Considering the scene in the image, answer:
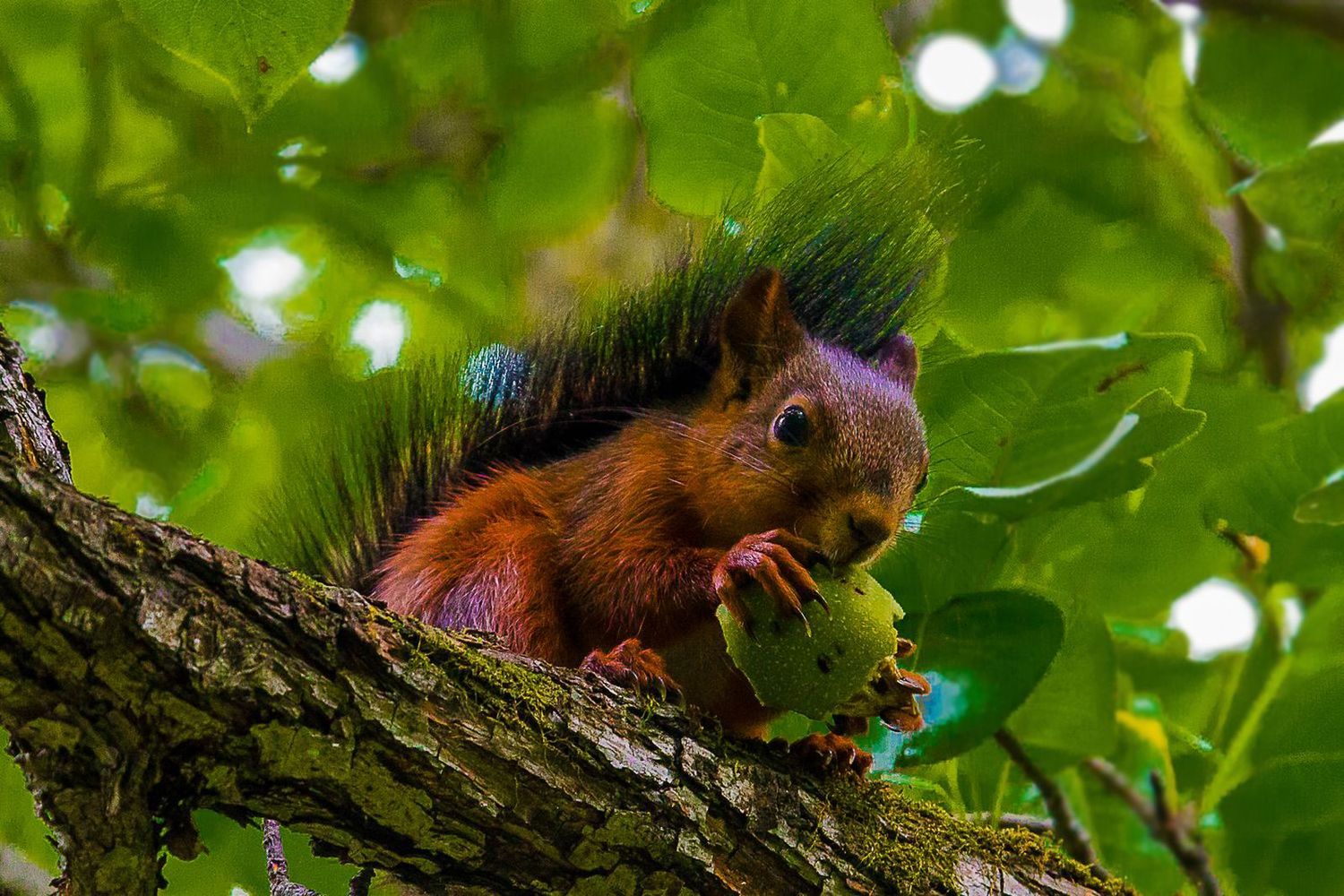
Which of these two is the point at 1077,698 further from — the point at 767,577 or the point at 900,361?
the point at 767,577

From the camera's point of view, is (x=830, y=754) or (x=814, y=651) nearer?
(x=814, y=651)

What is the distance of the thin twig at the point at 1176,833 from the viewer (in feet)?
8.20

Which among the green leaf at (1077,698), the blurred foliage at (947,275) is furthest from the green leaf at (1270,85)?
the green leaf at (1077,698)

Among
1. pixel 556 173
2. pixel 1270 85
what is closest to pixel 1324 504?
pixel 1270 85

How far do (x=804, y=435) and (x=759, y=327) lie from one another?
25 centimetres

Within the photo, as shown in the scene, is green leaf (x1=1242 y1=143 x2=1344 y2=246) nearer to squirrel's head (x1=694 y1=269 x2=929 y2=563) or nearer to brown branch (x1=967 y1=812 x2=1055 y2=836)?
squirrel's head (x1=694 y1=269 x2=929 y2=563)

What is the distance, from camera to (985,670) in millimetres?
2119

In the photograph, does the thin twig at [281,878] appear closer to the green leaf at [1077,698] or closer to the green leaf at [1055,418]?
the green leaf at [1055,418]

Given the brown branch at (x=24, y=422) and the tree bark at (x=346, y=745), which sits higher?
the brown branch at (x=24, y=422)

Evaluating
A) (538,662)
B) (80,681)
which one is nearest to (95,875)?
(80,681)

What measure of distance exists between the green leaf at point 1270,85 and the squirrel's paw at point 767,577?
167 cm

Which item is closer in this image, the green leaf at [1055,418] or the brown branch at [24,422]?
the brown branch at [24,422]

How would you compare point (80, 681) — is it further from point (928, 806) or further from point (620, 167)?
point (620, 167)

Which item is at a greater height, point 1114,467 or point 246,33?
point 246,33
